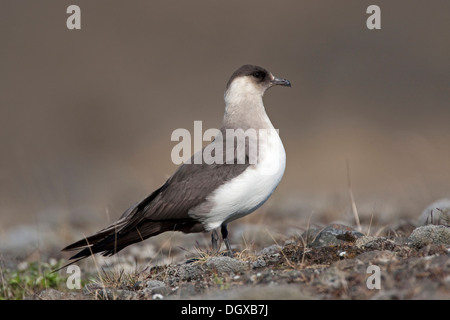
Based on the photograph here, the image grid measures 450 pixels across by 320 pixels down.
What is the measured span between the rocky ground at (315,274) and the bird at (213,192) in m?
0.34

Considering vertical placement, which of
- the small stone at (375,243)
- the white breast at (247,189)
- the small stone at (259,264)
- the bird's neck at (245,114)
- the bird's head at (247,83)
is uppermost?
the bird's head at (247,83)

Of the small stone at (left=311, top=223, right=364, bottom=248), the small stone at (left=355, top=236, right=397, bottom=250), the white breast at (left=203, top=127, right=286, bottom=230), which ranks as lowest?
the small stone at (left=311, top=223, right=364, bottom=248)

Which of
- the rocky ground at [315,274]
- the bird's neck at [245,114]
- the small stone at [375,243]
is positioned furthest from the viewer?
the bird's neck at [245,114]

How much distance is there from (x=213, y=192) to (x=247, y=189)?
305mm

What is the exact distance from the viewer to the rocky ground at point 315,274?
3.76 metres

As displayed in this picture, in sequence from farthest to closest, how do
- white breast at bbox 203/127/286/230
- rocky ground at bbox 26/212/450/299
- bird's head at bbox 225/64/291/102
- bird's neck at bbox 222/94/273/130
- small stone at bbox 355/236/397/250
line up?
bird's head at bbox 225/64/291/102 < bird's neck at bbox 222/94/273/130 < white breast at bbox 203/127/286/230 < small stone at bbox 355/236/397/250 < rocky ground at bbox 26/212/450/299

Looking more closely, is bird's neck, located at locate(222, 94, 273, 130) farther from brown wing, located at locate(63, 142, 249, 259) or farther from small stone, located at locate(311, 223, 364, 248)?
small stone, located at locate(311, 223, 364, 248)

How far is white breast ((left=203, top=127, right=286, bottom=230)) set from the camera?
5.26 metres

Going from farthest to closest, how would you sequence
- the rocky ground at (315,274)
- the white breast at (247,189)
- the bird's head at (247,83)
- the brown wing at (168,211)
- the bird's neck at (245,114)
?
Result: the bird's head at (247,83) < the bird's neck at (245,114) < the brown wing at (168,211) < the white breast at (247,189) < the rocky ground at (315,274)

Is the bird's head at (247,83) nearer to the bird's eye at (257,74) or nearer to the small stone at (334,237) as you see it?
the bird's eye at (257,74)

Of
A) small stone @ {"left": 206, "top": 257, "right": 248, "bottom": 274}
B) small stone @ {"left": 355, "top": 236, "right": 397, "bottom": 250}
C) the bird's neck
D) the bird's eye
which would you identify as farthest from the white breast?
the bird's eye

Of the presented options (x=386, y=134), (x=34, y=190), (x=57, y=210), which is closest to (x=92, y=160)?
(x=34, y=190)

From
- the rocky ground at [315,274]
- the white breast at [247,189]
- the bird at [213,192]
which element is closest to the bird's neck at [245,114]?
the bird at [213,192]

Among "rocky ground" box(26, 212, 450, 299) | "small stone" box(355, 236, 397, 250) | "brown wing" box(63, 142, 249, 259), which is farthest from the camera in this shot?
"brown wing" box(63, 142, 249, 259)
